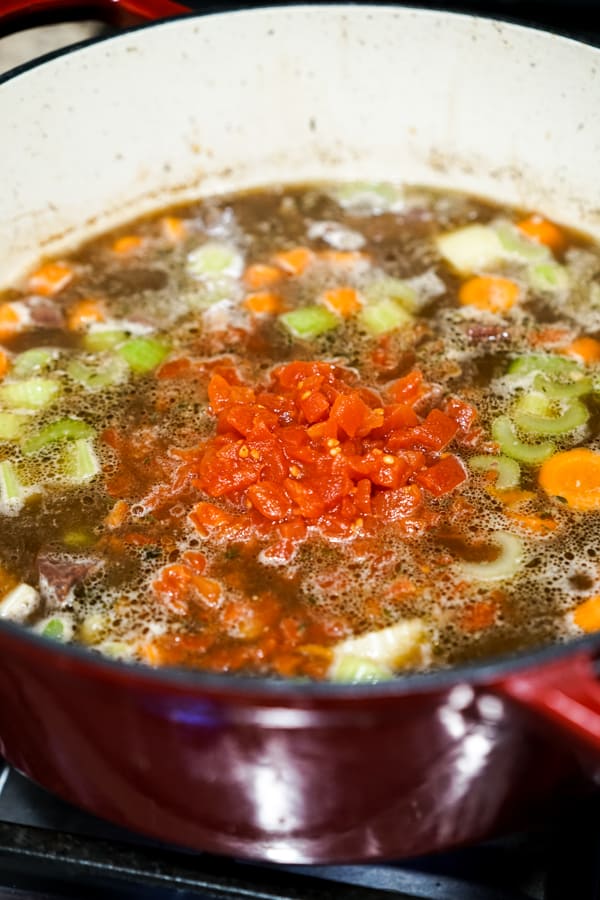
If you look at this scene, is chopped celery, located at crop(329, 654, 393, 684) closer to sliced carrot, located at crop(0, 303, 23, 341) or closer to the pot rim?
the pot rim

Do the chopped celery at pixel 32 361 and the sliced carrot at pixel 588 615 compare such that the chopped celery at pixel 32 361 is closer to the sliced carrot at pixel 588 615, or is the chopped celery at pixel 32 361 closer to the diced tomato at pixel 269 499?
the diced tomato at pixel 269 499

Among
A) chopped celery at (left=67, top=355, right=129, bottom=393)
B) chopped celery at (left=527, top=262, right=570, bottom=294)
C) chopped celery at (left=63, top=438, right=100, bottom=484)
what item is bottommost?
chopped celery at (left=63, top=438, right=100, bottom=484)

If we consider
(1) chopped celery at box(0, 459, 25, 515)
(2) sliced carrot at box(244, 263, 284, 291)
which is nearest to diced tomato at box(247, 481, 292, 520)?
(1) chopped celery at box(0, 459, 25, 515)

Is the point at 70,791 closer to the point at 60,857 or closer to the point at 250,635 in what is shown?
the point at 60,857

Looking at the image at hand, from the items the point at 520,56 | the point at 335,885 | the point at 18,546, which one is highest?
the point at 520,56

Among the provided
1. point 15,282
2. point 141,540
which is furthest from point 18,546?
point 15,282

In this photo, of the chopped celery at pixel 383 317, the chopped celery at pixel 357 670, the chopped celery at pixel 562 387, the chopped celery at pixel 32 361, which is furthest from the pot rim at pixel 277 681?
the chopped celery at pixel 383 317

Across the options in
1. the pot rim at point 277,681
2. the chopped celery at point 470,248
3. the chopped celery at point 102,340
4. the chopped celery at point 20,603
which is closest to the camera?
A: the pot rim at point 277,681
